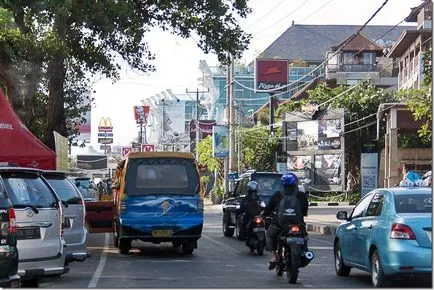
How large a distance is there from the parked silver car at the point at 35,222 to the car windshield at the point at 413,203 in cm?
498

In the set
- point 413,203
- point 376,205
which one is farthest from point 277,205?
point 413,203

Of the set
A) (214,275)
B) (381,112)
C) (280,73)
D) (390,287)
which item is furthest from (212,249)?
(280,73)

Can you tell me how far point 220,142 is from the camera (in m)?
58.4

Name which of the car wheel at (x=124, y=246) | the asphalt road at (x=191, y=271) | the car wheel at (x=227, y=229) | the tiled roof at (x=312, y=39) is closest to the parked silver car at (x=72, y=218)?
the asphalt road at (x=191, y=271)

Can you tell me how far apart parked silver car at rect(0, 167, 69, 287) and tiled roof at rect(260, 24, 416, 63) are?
92.7m

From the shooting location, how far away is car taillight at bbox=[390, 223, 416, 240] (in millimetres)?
12387

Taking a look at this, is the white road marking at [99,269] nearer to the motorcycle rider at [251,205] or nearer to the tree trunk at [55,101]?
the motorcycle rider at [251,205]

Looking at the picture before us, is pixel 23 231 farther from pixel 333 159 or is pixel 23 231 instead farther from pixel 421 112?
pixel 333 159

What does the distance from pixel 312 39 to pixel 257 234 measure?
91.3 m

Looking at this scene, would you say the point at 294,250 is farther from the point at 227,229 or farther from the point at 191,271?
the point at 227,229

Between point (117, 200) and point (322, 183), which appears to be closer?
point (117, 200)

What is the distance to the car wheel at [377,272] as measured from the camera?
12867 millimetres

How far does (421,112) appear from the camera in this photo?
3116cm

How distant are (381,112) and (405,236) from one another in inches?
1509
